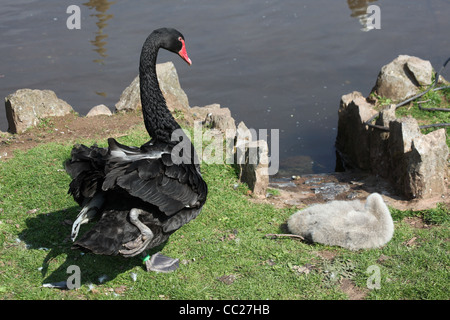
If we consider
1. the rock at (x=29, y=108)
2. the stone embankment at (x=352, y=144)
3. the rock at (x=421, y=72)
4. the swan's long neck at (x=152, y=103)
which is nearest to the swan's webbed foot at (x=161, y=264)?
the swan's long neck at (x=152, y=103)

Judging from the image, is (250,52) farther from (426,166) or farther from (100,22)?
(426,166)

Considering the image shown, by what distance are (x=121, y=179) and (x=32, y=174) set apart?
9.59 feet

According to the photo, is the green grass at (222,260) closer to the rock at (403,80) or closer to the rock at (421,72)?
the rock at (403,80)

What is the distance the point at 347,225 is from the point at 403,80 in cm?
443

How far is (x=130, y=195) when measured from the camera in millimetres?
4395

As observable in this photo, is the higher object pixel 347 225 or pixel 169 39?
pixel 169 39

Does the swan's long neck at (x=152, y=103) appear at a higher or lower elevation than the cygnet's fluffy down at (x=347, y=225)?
higher

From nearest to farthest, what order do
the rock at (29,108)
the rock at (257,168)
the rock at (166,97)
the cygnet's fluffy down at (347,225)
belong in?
the cygnet's fluffy down at (347,225) < the rock at (257,168) < the rock at (29,108) < the rock at (166,97)

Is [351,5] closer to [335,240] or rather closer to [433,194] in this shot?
[433,194]

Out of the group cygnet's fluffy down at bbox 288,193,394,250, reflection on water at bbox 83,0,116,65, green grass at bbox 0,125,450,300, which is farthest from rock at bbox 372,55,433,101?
reflection on water at bbox 83,0,116,65

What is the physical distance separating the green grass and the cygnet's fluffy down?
105mm

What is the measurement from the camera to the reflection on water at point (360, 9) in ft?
47.3

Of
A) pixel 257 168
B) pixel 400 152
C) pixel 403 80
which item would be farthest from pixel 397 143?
pixel 403 80

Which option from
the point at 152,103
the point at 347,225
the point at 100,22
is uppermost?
the point at 152,103
